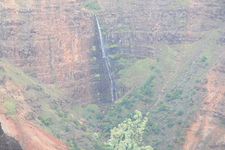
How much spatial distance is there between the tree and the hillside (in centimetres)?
82

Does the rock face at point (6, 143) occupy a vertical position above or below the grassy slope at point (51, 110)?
above

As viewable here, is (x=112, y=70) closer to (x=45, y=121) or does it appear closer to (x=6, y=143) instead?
(x=45, y=121)

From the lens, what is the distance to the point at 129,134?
58125 mm

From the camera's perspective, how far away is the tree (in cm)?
5650

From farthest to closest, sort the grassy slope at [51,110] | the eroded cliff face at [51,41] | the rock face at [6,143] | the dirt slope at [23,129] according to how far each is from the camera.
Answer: the eroded cliff face at [51,41], the grassy slope at [51,110], the dirt slope at [23,129], the rock face at [6,143]

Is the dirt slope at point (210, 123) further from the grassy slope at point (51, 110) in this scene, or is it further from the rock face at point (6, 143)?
the rock face at point (6, 143)

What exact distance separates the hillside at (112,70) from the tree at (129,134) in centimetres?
82

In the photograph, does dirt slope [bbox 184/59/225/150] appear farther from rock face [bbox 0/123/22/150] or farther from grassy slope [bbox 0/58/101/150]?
rock face [bbox 0/123/22/150]

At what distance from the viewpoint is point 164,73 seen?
221 feet

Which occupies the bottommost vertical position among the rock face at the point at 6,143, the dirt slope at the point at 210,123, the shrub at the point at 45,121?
the dirt slope at the point at 210,123

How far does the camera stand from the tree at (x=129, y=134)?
56500 millimetres

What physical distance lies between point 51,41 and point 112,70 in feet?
30.0

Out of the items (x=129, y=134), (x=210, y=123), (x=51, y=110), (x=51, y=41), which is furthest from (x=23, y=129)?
(x=210, y=123)

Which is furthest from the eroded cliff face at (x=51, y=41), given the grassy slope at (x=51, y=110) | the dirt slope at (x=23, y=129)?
the dirt slope at (x=23, y=129)
